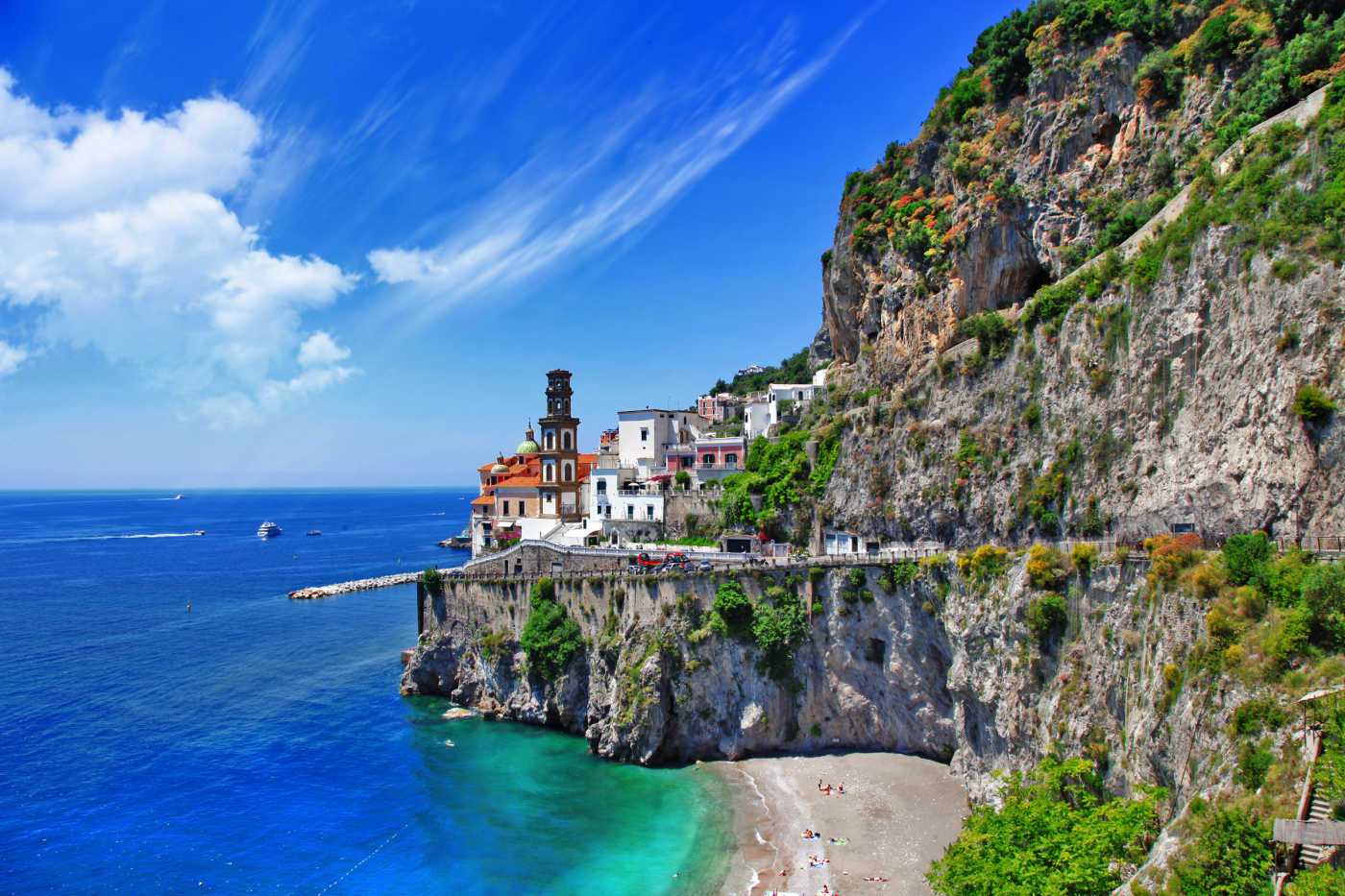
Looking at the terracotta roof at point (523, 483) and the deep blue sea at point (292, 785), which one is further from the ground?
the terracotta roof at point (523, 483)

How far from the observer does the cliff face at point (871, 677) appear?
2377cm

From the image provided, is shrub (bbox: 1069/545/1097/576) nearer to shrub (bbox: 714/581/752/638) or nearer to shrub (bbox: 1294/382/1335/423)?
shrub (bbox: 1294/382/1335/423)

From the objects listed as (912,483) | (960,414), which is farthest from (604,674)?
(960,414)

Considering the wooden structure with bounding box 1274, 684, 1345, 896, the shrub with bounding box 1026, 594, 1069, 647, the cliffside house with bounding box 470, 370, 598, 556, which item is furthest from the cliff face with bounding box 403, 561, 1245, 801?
the cliffside house with bounding box 470, 370, 598, 556

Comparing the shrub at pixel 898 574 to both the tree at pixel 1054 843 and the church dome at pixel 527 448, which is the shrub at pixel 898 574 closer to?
the tree at pixel 1054 843

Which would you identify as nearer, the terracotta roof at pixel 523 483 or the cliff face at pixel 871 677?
the cliff face at pixel 871 677

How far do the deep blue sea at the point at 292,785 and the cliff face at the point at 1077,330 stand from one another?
21.4m

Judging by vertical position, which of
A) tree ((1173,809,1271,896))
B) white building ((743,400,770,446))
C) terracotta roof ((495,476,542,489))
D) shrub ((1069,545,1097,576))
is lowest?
tree ((1173,809,1271,896))

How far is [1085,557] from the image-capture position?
2780cm

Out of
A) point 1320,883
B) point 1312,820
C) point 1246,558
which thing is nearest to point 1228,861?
point 1312,820

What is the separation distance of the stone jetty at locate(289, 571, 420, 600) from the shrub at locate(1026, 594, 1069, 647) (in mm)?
78825

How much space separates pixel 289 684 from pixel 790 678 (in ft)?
124

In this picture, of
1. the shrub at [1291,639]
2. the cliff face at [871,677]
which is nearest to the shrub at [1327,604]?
the shrub at [1291,639]

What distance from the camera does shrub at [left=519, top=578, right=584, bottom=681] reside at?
4700cm
